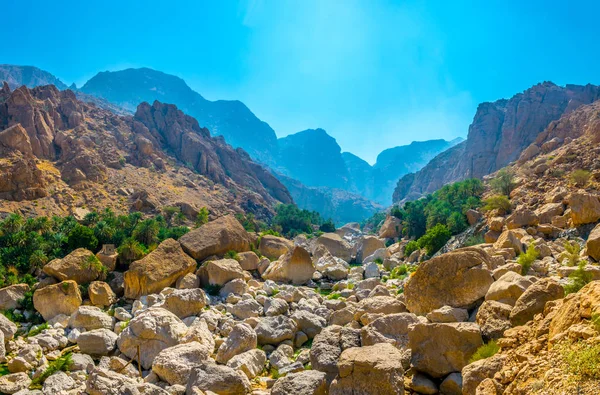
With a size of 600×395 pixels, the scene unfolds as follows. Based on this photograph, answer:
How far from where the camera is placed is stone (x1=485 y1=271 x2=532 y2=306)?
383 inches

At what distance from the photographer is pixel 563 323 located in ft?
19.7

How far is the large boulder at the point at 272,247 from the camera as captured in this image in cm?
3380

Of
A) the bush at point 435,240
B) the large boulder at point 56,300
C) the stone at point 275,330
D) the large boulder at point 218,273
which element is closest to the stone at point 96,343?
the stone at point 275,330

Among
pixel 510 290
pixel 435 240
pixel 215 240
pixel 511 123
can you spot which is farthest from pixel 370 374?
pixel 511 123

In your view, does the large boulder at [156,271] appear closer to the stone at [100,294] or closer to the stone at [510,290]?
the stone at [100,294]

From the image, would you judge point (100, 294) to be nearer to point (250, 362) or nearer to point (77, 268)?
point (77, 268)

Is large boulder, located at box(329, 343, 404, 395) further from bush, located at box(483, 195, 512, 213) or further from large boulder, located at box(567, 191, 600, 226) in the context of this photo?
bush, located at box(483, 195, 512, 213)

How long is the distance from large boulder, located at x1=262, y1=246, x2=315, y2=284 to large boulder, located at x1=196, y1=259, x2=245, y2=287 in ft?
9.51

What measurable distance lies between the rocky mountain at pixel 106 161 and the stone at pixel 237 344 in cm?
5752

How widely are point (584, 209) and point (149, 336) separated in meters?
23.6

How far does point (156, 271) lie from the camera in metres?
22.5

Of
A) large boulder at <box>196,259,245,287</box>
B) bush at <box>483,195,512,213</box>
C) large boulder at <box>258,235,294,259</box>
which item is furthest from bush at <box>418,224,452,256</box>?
Result: large boulder at <box>196,259,245,287</box>

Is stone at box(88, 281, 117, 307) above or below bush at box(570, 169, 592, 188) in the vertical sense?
below

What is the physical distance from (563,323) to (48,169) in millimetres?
83546
